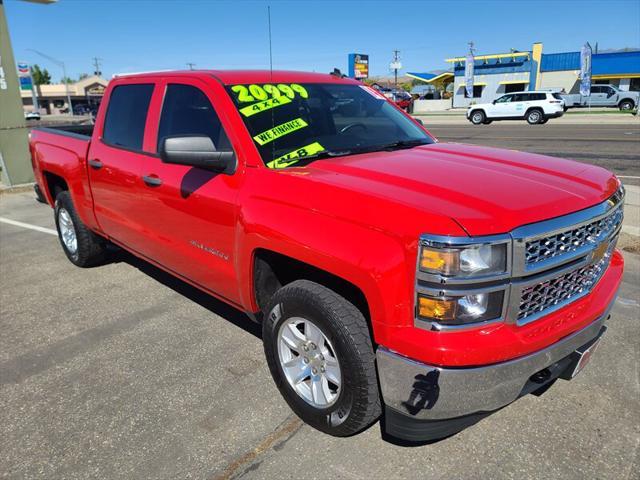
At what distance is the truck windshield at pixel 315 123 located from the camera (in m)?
3.04

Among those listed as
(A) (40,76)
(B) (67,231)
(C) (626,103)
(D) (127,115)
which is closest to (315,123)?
(D) (127,115)

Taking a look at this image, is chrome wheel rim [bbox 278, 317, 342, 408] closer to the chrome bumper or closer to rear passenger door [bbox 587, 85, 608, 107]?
the chrome bumper

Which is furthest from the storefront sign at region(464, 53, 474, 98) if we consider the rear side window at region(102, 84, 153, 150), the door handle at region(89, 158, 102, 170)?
the door handle at region(89, 158, 102, 170)

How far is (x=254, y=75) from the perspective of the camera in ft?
11.5

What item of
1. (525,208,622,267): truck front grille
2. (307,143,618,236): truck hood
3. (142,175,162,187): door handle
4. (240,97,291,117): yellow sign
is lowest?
(525,208,622,267): truck front grille

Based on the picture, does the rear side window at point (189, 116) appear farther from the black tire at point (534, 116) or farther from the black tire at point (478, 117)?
the black tire at point (478, 117)

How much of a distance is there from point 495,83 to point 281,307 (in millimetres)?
60092

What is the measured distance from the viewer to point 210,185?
10.1ft

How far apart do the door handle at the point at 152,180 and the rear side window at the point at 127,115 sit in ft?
1.09

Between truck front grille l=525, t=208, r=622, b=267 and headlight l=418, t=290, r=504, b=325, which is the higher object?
truck front grille l=525, t=208, r=622, b=267

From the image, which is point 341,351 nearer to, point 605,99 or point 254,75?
point 254,75

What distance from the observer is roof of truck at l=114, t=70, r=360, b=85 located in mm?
3387

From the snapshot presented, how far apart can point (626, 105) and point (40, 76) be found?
436ft

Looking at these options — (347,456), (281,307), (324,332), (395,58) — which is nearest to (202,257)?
(281,307)
